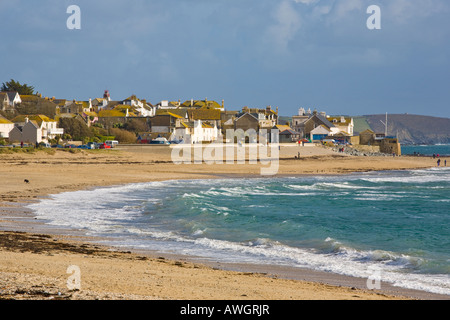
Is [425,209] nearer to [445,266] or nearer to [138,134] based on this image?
[445,266]

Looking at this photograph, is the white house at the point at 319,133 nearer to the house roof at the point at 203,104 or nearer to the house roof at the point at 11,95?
the house roof at the point at 203,104

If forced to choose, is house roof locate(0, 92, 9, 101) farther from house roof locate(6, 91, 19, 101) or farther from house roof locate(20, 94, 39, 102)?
house roof locate(20, 94, 39, 102)

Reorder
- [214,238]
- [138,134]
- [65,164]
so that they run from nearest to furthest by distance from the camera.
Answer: [214,238], [65,164], [138,134]

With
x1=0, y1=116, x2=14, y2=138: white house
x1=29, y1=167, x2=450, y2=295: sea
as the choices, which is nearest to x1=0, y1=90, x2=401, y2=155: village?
x1=0, y1=116, x2=14, y2=138: white house

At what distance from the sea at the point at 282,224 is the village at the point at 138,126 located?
3331 cm

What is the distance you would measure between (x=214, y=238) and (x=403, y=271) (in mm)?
6880

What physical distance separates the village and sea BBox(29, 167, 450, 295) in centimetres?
3331

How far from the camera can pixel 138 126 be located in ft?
279

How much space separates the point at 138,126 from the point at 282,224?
2549 inches

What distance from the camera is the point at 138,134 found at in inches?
3236

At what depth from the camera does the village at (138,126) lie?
67.1 meters

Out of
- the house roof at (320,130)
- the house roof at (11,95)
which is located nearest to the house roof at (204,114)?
the house roof at (320,130)

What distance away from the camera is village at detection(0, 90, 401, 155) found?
67.1 meters
